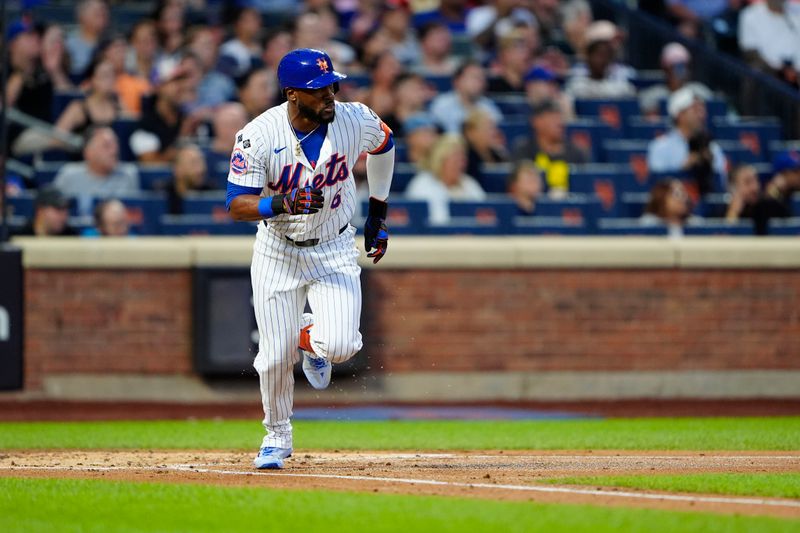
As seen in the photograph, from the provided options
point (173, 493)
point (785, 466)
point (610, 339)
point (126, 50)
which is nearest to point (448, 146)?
point (610, 339)

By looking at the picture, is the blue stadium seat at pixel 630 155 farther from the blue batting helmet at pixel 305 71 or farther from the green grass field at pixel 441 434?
the blue batting helmet at pixel 305 71

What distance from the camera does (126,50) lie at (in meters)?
15.1

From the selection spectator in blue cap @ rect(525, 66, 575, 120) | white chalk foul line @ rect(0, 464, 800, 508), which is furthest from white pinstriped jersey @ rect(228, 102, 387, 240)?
spectator in blue cap @ rect(525, 66, 575, 120)

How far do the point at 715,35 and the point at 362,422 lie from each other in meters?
8.94

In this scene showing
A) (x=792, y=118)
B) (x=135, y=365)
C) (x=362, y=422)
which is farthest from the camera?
(x=792, y=118)

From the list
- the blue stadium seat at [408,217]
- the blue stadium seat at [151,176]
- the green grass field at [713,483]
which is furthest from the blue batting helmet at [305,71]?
the blue stadium seat at [151,176]

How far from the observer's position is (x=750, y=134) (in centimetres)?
1702

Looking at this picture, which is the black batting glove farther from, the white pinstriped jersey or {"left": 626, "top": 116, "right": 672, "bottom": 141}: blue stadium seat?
{"left": 626, "top": 116, "right": 672, "bottom": 141}: blue stadium seat

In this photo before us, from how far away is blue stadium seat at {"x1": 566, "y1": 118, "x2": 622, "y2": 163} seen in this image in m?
15.9

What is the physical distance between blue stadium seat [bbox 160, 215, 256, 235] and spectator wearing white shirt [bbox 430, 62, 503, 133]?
2.71 m

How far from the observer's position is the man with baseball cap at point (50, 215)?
1326 centimetres

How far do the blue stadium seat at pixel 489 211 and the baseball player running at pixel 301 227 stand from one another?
6270 millimetres

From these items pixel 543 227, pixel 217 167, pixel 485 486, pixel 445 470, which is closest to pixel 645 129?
pixel 543 227

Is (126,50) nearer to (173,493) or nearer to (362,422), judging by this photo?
(362,422)
